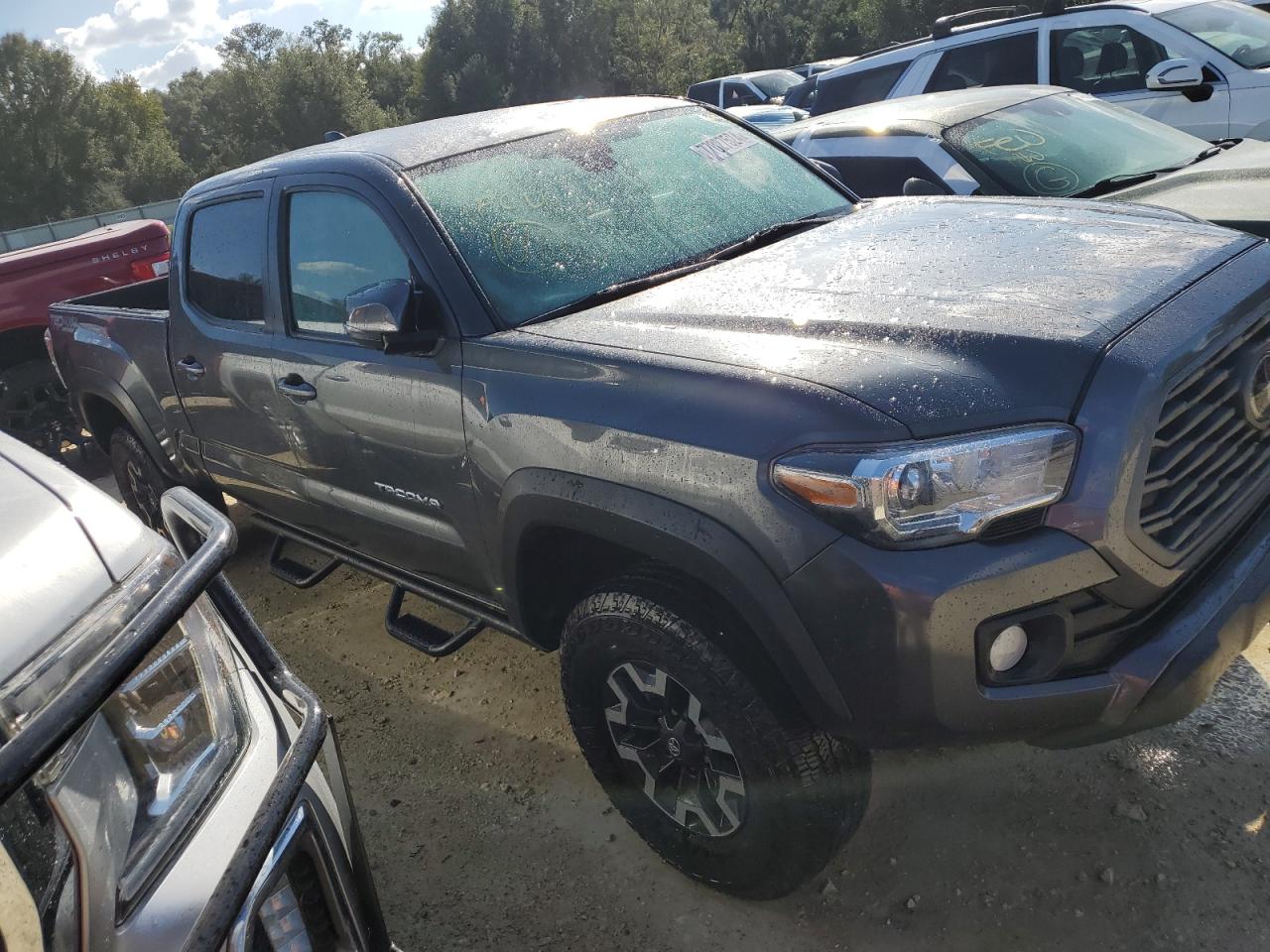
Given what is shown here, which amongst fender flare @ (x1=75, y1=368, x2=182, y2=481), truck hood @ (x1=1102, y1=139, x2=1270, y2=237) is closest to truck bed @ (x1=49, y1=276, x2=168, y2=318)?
fender flare @ (x1=75, y1=368, x2=182, y2=481)

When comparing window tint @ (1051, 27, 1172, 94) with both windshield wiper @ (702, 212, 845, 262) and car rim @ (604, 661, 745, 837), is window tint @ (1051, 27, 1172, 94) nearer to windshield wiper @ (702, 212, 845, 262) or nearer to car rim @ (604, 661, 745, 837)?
windshield wiper @ (702, 212, 845, 262)

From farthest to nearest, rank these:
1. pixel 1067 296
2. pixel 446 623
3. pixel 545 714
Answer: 1. pixel 446 623
2. pixel 545 714
3. pixel 1067 296

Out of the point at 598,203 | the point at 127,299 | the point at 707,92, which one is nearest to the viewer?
the point at 598,203

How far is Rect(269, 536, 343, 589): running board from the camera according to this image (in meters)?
4.02

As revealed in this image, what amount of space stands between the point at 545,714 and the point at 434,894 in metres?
0.83

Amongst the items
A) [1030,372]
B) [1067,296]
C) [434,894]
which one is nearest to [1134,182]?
[1067,296]

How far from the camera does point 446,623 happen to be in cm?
421

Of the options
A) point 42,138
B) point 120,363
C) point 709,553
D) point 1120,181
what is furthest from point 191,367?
point 42,138

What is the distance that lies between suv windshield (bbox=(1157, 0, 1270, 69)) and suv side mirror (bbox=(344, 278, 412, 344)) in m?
6.08

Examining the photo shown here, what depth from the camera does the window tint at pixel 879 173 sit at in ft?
16.8

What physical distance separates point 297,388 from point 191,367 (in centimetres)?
92

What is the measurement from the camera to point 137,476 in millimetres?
5219

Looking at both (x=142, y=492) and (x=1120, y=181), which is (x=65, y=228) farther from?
(x=1120, y=181)

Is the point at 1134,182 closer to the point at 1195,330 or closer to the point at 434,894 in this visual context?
the point at 1195,330
